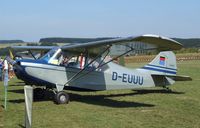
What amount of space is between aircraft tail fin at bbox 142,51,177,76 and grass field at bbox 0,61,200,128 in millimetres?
1311

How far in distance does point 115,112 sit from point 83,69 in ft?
10.0

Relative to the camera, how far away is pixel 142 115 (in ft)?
31.8

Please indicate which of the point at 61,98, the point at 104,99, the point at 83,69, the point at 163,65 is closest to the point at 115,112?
the point at 61,98

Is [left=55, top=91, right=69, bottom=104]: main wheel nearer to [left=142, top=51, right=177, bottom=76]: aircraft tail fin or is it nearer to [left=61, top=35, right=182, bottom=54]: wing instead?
[left=61, top=35, right=182, bottom=54]: wing

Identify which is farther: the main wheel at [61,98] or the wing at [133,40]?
the main wheel at [61,98]

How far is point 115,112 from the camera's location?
33.4 ft

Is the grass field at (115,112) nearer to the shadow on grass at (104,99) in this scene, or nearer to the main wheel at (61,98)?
the shadow on grass at (104,99)

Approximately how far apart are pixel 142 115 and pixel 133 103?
2.52m

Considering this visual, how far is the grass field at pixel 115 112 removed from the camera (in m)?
8.51

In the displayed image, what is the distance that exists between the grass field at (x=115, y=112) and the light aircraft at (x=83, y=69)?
538mm

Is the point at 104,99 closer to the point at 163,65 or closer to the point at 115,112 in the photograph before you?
the point at 115,112

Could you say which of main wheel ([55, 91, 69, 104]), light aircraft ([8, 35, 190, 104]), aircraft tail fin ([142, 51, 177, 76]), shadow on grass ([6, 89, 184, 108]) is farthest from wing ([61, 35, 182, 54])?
aircraft tail fin ([142, 51, 177, 76])

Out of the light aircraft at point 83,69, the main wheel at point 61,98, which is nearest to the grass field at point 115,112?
the main wheel at point 61,98

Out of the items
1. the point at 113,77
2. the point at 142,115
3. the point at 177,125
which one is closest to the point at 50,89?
the point at 113,77
